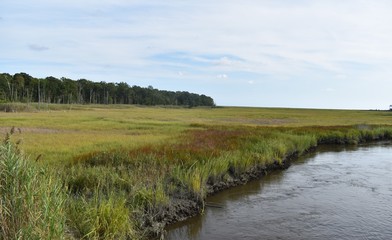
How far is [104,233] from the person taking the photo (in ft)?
28.2

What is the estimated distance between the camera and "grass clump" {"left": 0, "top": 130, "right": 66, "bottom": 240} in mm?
5832

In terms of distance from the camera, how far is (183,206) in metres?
13.3

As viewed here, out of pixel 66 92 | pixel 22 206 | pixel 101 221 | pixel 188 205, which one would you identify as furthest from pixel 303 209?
pixel 66 92

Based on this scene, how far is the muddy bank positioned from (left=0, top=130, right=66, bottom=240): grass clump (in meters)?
4.88

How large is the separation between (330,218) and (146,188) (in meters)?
6.70

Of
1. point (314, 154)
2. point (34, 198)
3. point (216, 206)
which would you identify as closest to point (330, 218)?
point (216, 206)

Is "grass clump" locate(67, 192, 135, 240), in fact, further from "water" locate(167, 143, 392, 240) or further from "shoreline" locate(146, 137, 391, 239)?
"water" locate(167, 143, 392, 240)

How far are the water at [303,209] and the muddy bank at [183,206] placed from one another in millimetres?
338

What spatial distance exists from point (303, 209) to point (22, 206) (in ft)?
36.6

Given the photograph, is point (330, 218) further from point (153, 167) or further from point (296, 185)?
point (153, 167)

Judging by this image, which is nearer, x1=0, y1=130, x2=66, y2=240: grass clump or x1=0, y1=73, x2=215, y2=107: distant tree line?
x1=0, y1=130, x2=66, y2=240: grass clump

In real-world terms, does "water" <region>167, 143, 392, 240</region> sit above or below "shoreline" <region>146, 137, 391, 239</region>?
below

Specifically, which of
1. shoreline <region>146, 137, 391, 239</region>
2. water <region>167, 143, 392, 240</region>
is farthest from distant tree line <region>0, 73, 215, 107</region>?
water <region>167, 143, 392, 240</region>

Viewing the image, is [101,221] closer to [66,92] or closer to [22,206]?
[22,206]
